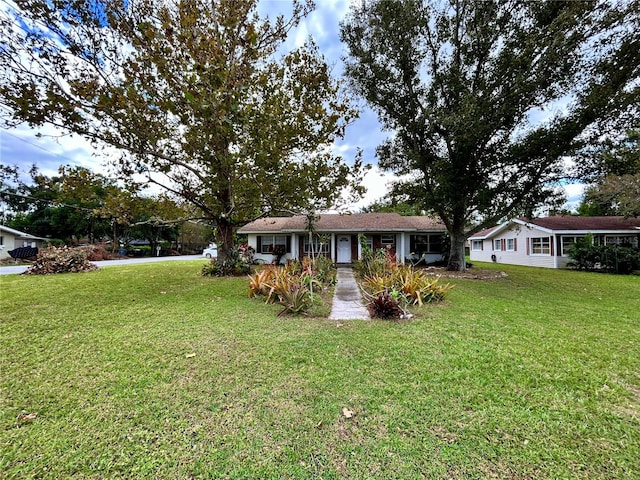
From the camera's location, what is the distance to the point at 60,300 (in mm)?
7117

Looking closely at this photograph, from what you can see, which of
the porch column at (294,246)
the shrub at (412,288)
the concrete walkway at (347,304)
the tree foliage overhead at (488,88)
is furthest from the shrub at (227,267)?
the tree foliage overhead at (488,88)

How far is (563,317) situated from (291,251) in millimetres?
14331

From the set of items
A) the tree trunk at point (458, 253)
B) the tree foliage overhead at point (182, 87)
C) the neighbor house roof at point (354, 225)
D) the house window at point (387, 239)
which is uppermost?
A: the tree foliage overhead at point (182, 87)

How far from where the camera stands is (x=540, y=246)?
19141 mm

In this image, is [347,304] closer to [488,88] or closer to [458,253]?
[488,88]

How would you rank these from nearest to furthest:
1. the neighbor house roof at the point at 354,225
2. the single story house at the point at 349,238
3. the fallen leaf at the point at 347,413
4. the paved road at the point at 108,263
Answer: the fallen leaf at the point at 347,413, the paved road at the point at 108,263, the neighbor house roof at the point at 354,225, the single story house at the point at 349,238

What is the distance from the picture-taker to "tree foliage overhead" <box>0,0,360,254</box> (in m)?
6.92

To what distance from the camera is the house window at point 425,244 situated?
18.6 meters

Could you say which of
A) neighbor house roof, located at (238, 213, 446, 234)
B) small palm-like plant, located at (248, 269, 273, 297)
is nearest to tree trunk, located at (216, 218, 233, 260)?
neighbor house roof, located at (238, 213, 446, 234)

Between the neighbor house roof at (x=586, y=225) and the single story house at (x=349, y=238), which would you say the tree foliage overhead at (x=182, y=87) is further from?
the neighbor house roof at (x=586, y=225)

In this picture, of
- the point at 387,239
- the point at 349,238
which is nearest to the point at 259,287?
the point at 349,238

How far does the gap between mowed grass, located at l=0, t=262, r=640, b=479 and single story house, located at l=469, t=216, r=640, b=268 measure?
14.7 m

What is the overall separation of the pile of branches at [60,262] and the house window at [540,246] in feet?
90.2

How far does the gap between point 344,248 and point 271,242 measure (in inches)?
199
